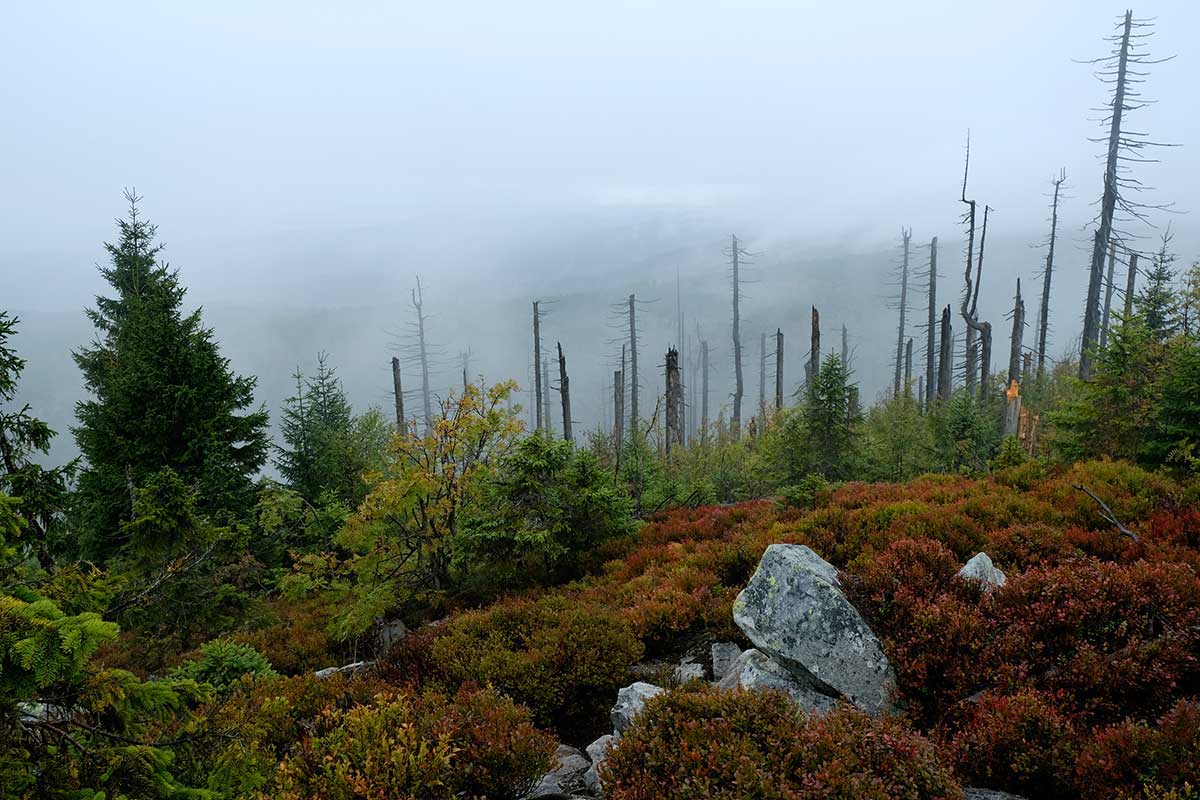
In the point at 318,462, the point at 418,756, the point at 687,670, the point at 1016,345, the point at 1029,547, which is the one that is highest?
the point at 418,756

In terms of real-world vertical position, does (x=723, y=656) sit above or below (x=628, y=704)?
below

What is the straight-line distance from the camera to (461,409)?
9.27 meters

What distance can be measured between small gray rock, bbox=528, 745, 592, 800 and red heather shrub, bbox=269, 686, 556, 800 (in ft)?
0.92

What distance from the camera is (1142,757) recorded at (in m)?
3.27

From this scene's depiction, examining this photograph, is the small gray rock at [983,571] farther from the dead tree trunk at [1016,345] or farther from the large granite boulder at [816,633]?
the dead tree trunk at [1016,345]

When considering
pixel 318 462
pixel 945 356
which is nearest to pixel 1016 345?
pixel 945 356

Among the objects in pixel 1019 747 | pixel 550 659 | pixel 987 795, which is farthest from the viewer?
pixel 550 659

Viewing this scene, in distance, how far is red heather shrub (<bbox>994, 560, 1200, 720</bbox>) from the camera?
13.1 ft

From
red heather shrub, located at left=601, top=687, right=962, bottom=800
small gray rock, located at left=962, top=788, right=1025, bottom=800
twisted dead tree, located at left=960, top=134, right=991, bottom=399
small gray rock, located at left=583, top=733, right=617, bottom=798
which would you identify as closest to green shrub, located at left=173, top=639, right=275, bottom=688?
small gray rock, located at left=583, top=733, right=617, bottom=798

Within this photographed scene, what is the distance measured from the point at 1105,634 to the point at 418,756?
17.0 ft

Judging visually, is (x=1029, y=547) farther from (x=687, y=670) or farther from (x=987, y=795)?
(x=687, y=670)

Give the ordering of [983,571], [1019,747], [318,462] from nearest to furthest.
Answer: [1019,747] < [983,571] < [318,462]

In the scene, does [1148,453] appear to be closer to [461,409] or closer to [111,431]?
[461,409]

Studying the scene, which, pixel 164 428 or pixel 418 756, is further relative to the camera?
pixel 164 428
